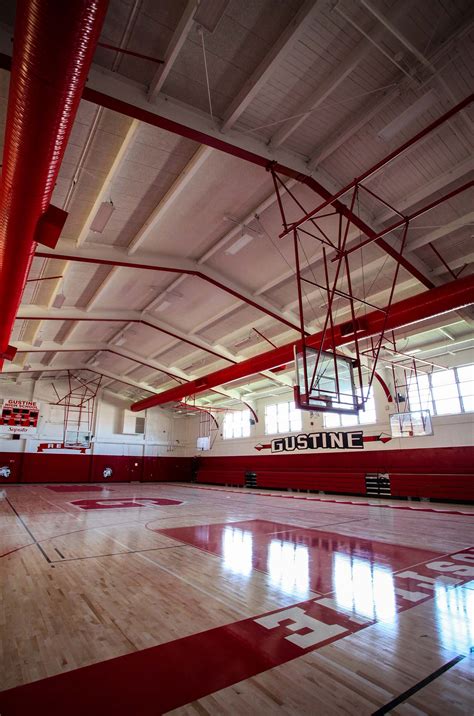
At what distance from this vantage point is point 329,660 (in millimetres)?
2193

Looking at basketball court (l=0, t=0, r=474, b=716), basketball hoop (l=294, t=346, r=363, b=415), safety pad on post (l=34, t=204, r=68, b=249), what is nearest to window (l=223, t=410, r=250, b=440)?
basketball court (l=0, t=0, r=474, b=716)

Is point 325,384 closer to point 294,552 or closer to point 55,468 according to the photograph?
point 294,552

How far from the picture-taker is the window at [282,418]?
18.3 metres

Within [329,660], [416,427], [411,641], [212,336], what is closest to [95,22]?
[329,660]

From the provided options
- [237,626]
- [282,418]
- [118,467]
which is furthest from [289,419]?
[237,626]

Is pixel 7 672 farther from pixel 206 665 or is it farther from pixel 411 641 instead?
pixel 411 641

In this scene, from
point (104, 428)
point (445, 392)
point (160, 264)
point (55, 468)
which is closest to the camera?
point (160, 264)

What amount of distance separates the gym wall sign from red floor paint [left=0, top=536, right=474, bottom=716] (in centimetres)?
1210

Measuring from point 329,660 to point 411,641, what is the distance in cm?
62

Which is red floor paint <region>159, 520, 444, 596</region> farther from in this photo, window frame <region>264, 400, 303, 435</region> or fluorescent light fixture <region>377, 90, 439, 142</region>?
window frame <region>264, 400, 303, 435</region>

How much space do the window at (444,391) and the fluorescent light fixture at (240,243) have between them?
876 centimetres

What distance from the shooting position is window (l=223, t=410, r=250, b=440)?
2153 cm

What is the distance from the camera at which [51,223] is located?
17.6 feet

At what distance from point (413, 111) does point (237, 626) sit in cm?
615
